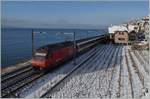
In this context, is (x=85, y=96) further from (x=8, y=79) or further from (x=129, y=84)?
(x=8, y=79)

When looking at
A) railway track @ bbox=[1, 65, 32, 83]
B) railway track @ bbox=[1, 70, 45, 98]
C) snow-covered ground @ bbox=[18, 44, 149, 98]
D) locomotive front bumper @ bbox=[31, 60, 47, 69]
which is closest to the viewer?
railway track @ bbox=[1, 70, 45, 98]

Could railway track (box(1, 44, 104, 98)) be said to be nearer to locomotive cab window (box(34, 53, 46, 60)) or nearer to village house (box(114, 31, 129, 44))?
locomotive cab window (box(34, 53, 46, 60))

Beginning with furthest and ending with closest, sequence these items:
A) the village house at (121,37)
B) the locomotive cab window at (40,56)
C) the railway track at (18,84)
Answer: the village house at (121,37), the locomotive cab window at (40,56), the railway track at (18,84)

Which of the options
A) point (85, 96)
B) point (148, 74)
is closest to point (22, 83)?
point (85, 96)

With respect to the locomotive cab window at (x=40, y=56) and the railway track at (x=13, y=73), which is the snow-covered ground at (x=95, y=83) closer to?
the locomotive cab window at (x=40, y=56)

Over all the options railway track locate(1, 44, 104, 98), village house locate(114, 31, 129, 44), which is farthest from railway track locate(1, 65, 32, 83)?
village house locate(114, 31, 129, 44)

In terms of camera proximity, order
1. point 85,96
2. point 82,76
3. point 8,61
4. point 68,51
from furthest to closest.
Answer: point 8,61 → point 68,51 → point 82,76 → point 85,96

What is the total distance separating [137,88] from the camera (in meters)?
20.7

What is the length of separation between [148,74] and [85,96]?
9.04 metres

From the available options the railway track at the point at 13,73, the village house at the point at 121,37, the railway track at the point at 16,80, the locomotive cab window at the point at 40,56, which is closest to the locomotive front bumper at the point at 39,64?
the locomotive cab window at the point at 40,56

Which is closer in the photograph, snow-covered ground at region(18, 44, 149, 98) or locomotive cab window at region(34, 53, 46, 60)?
snow-covered ground at region(18, 44, 149, 98)

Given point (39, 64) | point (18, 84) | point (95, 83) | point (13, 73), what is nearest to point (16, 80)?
point (18, 84)

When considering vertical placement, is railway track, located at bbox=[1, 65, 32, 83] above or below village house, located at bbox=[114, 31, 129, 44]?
below

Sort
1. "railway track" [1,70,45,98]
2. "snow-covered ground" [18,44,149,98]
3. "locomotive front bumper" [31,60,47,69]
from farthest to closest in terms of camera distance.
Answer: "locomotive front bumper" [31,60,47,69] → "snow-covered ground" [18,44,149,98] → "railway track" [1,70,45,98]
